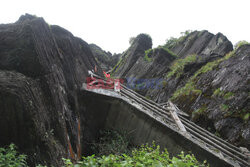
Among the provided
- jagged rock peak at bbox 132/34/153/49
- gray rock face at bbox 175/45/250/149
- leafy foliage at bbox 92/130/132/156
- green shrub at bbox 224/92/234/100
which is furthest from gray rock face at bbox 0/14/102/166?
jagged rock peak at bbox 132/34/153/49

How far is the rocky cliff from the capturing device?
21.0 feet

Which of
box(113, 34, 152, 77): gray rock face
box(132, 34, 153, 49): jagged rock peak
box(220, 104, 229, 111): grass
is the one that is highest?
box(132, 34, 153, 49): jagged rock peak

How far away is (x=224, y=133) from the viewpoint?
254 inches

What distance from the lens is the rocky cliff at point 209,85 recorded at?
21.0ft

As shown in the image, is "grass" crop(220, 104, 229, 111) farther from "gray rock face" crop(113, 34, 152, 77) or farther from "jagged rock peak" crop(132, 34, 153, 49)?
"jagged rock peak" crop(132, 34, 153, 49)

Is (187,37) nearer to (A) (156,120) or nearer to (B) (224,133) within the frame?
(B) (224,133)

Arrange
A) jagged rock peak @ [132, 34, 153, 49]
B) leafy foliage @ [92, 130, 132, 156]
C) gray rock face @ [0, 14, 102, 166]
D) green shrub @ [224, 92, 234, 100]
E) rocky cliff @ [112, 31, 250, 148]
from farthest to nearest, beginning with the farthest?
jagged rock peak @ [132, 34, 153, 49]
green shrub @ [224, 92, 234, 100]
rocky cliff @ [112, 31, 250, 148]
leafy foliage @ [92, 130, 132, 156]
gray rock face @ [0, 14, 102, 166]

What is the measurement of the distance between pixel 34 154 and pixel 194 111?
7.91m

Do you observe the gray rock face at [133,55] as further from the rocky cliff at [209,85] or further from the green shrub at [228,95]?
the green shrub at [228,95]

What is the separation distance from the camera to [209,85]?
8.84m

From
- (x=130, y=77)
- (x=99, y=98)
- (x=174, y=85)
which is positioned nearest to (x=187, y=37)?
(x=130, y=77)

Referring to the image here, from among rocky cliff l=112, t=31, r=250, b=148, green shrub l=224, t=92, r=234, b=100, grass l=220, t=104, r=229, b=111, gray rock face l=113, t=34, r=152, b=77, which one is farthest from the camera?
gray rock face l=113, t=34, r=152, b=77

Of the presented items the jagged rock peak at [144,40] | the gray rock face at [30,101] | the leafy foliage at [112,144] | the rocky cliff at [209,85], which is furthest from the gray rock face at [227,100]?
the jagged rock peak at [144,40]

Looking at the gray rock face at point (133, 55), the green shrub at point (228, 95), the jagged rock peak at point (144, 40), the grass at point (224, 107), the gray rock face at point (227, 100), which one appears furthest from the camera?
the jagged rock peak at point (144, 40)
